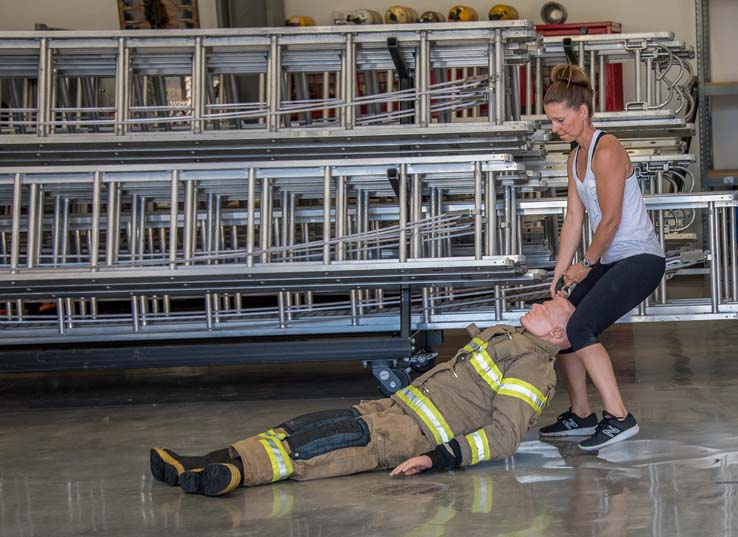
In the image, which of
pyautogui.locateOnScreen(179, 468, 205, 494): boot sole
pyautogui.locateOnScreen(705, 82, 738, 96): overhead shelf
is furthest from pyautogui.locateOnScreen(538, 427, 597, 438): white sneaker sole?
pyautogui.locateOnScreen(705, 82, 738, 96): overhead shelf

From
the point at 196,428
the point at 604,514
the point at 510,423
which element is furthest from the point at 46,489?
the point at 604,514

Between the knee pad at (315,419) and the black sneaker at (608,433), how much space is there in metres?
1.02

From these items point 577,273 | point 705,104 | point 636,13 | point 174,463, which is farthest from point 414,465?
point 636,13

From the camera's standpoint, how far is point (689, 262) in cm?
583

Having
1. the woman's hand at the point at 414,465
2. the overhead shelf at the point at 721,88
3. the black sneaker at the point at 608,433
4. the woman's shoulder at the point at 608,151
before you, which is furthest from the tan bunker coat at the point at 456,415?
the overhead shelf at the point at 721,88

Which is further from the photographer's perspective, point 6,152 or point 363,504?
point 6,152

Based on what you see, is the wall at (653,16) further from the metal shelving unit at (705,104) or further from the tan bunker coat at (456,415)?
the tan bunker coat at (456,415)

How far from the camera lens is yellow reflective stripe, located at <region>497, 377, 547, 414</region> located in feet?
A: 12.1

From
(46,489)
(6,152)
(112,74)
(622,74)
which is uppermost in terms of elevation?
(622,74)

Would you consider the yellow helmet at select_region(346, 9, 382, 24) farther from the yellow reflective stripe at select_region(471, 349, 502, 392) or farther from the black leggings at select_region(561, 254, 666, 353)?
the yellow reflective stripe at select_region(471, 349, 502, 392)

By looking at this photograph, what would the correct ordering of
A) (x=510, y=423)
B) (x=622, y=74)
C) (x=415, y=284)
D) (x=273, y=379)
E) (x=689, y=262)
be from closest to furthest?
(x=510, y=423) < (x=415, y=284) < (x=689, y=262) < (x=273, y=379) < (x=622, y=74)

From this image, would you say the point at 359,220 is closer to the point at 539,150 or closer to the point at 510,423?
the point at 539,150

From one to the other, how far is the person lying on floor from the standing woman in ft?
0.81

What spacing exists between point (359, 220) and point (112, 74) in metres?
1.71
